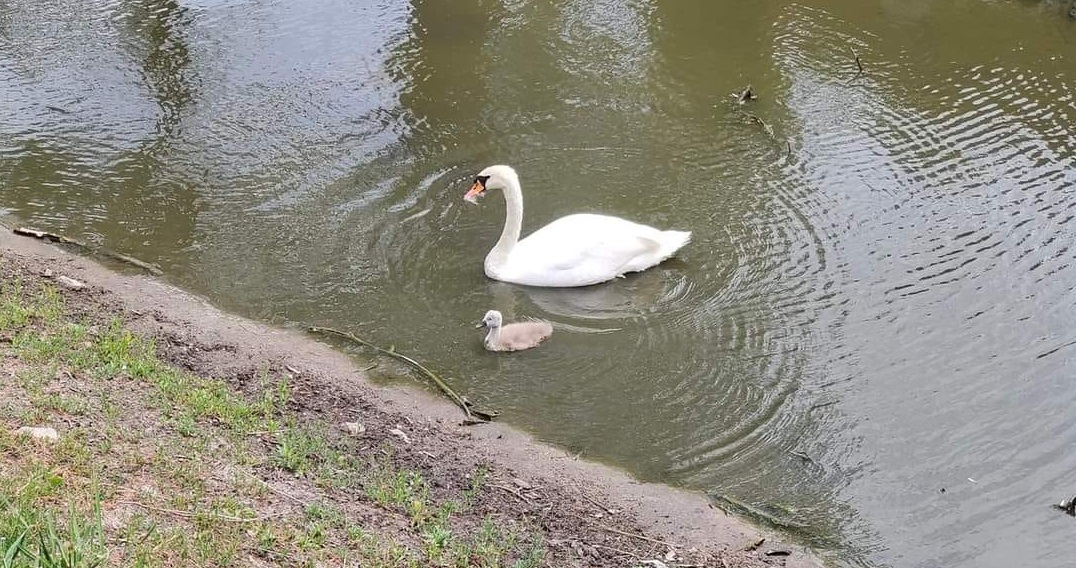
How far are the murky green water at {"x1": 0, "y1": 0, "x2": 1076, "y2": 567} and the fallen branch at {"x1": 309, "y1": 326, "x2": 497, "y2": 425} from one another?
6.2 inches

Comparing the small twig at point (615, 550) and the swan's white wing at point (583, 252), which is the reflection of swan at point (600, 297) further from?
the small twig at point (615, 550)

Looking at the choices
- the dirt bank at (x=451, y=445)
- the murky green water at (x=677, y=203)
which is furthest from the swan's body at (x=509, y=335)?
the dirt bank at (x=451, y=445)

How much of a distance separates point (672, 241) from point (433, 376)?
8.21 ft

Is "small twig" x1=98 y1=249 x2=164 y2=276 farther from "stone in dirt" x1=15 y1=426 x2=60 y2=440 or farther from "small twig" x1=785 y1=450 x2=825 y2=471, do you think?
"small twig" x1=785 y1=450 x2=825 y2=471

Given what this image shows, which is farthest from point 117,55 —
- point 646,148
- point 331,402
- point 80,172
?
point 331,402

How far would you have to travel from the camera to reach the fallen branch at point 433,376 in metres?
7.07

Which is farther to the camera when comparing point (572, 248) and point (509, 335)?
point (572, 248)

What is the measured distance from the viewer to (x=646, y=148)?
10805 millimetres

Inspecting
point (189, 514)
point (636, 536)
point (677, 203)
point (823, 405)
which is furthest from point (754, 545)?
point (677, 203)

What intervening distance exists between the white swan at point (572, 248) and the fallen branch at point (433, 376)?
1.40m

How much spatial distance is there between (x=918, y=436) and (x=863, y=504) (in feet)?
2.76

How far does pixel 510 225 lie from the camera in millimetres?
8930

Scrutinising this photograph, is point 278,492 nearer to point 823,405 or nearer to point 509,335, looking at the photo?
point 509,335

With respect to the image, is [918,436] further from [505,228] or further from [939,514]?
[505,228]
